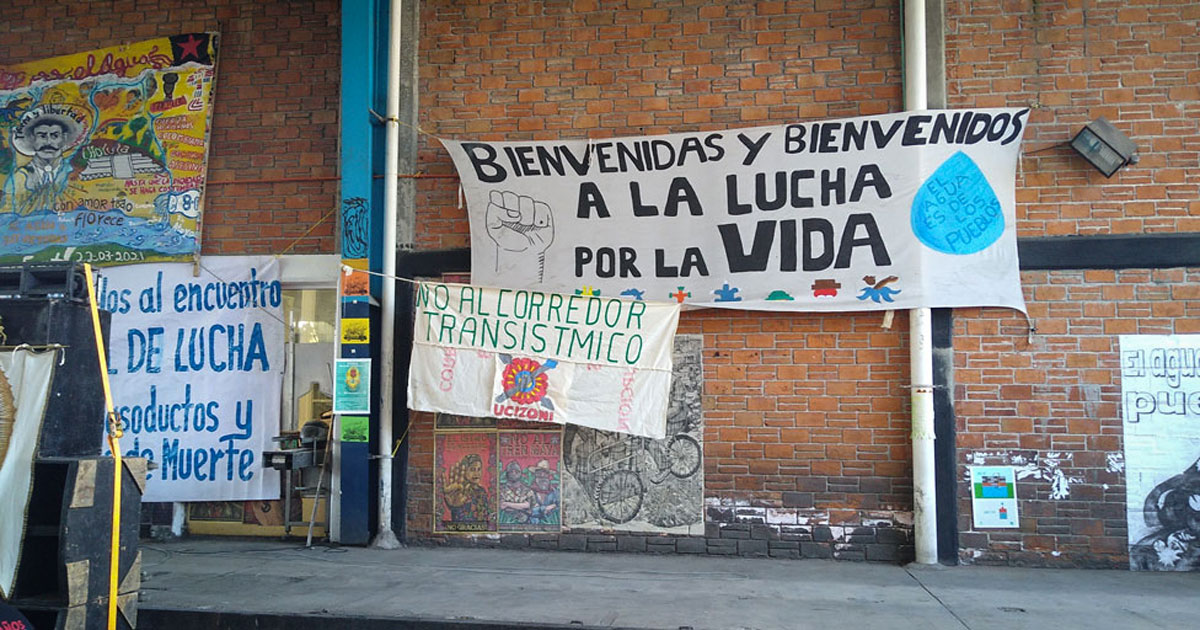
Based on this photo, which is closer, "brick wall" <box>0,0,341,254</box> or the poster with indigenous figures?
the poster with indigenous figures

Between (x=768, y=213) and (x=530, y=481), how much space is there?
3.53 metres

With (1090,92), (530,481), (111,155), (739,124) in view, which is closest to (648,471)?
(530,481)

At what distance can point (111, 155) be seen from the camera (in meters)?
9.95

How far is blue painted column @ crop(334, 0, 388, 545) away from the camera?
8.98 meters

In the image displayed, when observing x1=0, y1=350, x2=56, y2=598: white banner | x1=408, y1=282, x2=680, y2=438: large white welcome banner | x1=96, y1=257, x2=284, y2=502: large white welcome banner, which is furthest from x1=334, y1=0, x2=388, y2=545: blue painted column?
x1=0, y1=350, x2=56, y2=598: white banner

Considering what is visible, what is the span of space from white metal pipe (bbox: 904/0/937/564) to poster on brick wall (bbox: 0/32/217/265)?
743cm

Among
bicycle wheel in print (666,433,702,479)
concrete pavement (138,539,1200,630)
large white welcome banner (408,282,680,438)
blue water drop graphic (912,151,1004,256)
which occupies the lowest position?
concrete pavement (138,539,1200,630)

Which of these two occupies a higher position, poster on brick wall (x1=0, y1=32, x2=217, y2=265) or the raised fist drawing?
poster on brick wall (x1=0, y1=32, x2=217, y2=265)

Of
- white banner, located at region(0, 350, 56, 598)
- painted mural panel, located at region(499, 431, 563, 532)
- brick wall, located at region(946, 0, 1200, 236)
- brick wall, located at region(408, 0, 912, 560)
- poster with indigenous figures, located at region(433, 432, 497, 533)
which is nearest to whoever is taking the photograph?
white banner, located at region(0, 350, 56, 598)

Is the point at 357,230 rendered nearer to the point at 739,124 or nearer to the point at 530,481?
the point at 530,481

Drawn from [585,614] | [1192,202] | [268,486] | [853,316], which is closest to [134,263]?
[268,486]

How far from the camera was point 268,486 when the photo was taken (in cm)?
938

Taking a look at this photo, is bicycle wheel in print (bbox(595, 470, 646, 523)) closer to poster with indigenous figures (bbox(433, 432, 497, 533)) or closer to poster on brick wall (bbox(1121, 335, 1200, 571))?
poster with indigenous figures (bbox(433, 432, 497, 533))

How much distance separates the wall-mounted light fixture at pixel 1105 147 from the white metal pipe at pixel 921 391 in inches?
56.9
